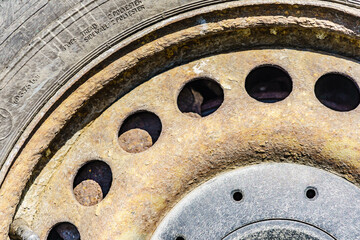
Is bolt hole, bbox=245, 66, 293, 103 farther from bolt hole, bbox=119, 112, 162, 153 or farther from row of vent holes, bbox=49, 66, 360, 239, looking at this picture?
bolt hole, bbox=119, 112, 162, 153

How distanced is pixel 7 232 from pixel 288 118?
1518mm

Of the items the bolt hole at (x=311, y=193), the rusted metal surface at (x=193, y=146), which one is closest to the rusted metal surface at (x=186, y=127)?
the rusted metal surface at (x=193, y=146)

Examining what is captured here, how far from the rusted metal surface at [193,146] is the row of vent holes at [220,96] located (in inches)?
3.8

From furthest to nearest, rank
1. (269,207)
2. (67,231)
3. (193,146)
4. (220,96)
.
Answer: (220,96), (67,231), (193,146), (269,207)

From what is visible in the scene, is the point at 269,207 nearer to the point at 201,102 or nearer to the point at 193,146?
the point at 193,146

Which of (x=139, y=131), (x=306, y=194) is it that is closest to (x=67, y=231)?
(x=139, y=131)

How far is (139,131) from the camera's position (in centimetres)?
305

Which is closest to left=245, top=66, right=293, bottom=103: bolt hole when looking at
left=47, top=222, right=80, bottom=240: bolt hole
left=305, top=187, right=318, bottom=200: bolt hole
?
left=305, top=187, right=318, bottom=200: bolt hole

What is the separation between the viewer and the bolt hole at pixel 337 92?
3.06 metres

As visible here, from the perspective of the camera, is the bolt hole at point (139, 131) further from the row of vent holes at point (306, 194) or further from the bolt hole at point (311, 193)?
the bolt hole at point (311, 193)

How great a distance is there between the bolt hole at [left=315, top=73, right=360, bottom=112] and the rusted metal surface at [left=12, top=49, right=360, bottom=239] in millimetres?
231

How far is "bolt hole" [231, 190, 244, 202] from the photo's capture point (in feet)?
9.05

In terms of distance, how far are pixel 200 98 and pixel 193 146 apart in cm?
42

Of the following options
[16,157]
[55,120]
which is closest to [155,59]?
[55,120]
